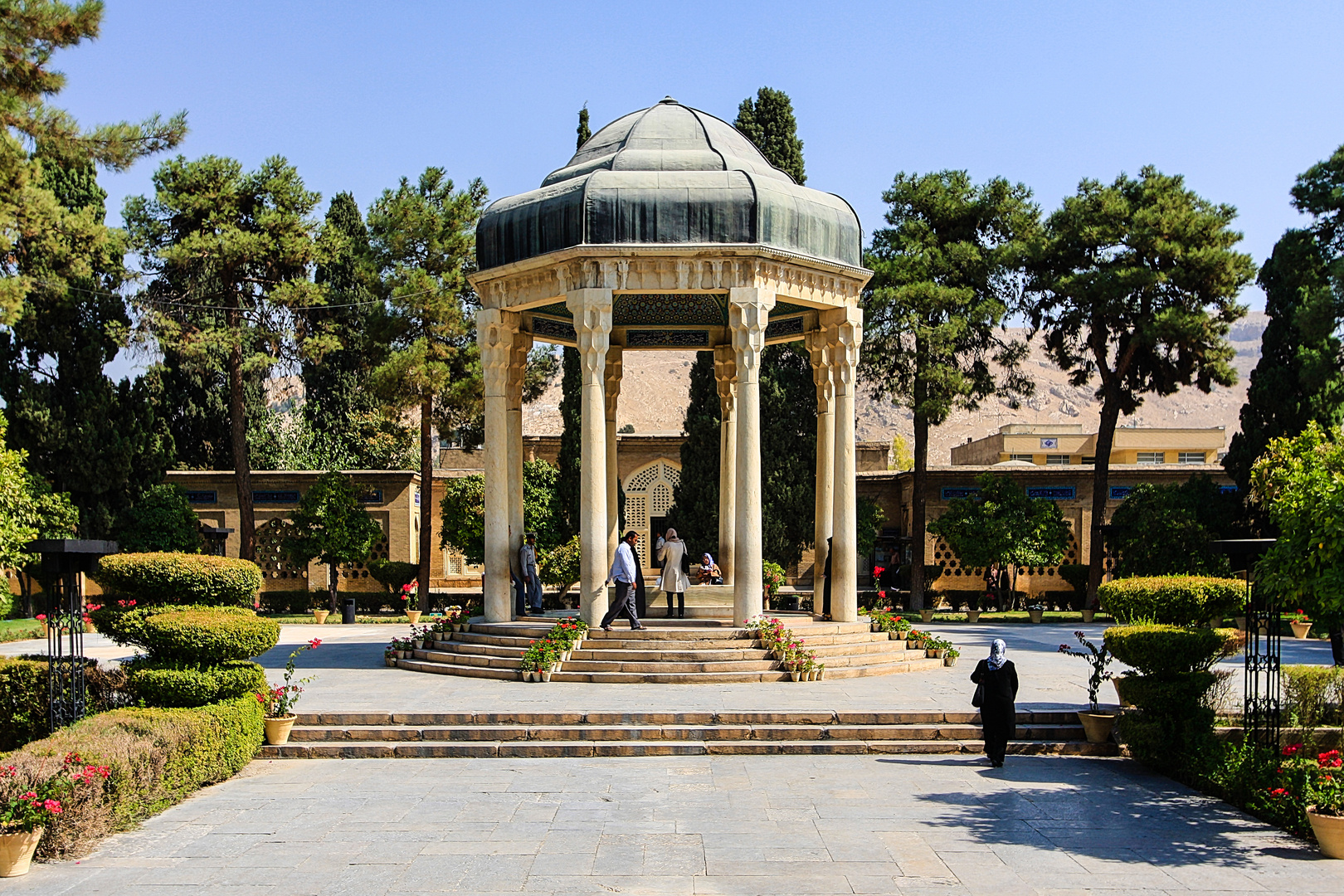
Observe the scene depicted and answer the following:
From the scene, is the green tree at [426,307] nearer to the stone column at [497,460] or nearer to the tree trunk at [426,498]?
the tree trunk at [426,498]

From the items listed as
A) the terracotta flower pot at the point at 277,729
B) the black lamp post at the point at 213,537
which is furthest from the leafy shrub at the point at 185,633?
the black lamp post at the point at 213,537

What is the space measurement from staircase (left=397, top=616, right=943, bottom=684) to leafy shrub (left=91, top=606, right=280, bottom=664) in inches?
179

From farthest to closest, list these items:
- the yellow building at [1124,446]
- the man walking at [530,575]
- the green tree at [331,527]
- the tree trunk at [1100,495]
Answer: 1. the yellow building at [1124,446]
2. the green tree at [331,527]
3. the tree trunk at [1100,495]
4. the man walking at [530,575]

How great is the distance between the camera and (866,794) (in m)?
9.65

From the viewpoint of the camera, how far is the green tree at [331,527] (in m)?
29.7

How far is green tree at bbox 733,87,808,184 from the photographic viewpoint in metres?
31.5

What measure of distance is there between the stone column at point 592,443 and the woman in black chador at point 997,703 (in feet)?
19.3

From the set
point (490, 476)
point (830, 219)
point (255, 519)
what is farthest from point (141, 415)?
point (830, 219)

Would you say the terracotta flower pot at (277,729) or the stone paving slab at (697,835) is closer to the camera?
the stone paving slab at (697,835)

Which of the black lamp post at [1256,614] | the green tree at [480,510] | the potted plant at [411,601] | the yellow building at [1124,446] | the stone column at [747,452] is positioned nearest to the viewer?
the black lamp post at [1256,614]

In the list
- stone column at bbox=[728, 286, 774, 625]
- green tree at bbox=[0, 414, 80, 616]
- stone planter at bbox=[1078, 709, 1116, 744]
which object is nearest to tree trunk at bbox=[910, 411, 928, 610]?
stone column at bbox=[728, 286, 774, 625]

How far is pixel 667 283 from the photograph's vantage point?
15.4 metres

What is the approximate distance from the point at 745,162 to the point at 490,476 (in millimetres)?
5910

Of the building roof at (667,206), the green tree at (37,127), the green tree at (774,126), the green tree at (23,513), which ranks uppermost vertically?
the green tree at (774,126)
